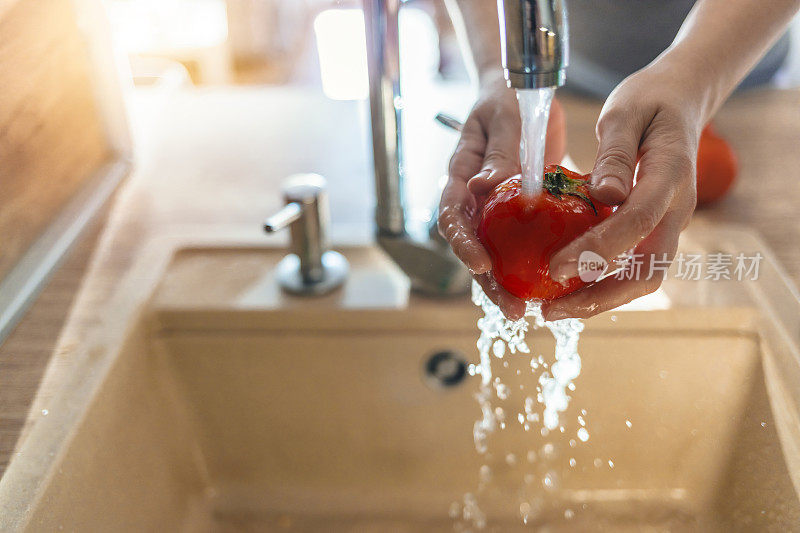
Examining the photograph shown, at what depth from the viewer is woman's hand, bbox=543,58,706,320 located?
16.2 inches

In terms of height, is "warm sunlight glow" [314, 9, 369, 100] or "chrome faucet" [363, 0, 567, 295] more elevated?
"chrome faucet" [363, 0, 567, 295]

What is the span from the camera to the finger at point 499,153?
0.48 meters

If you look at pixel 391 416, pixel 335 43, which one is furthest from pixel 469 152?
pixel 335 43

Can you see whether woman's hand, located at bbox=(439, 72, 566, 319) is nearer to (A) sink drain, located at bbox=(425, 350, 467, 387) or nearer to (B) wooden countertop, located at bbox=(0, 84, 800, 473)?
(B) wooden countertop, located at bbox=(0, 84, 800, 473)

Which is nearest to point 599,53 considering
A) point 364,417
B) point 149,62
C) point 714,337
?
point 714,337

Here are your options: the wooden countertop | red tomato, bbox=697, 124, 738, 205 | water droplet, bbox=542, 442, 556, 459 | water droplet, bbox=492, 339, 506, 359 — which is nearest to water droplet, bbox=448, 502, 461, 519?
water droplet, bbox=542, 442, 556, 459

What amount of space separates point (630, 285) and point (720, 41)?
0.22 m

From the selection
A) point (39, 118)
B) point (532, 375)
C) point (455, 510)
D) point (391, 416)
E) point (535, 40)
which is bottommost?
point (455, 510)

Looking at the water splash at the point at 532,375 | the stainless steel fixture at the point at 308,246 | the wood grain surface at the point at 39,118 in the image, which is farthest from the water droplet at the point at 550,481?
the wood grain surface at the point at 39,118

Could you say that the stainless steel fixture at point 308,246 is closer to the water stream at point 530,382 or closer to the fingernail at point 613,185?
the water stream at point 530,382

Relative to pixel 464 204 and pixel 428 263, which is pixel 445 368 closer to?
pixel 428 263

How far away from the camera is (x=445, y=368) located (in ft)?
2.44

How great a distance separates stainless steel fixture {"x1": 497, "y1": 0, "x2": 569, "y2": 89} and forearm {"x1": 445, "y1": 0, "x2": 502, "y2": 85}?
0.89ft

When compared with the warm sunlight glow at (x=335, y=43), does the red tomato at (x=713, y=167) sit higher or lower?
higher
